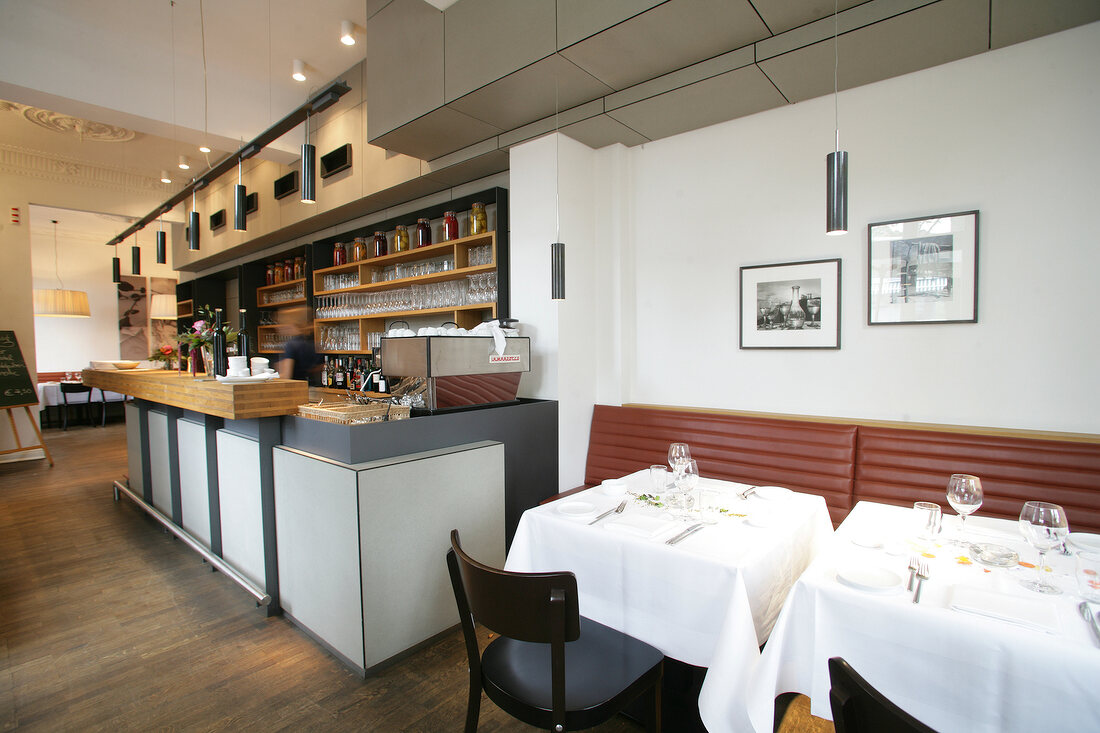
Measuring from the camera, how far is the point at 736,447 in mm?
3014

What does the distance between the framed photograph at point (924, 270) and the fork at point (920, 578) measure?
160 cm

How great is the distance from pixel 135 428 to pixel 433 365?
12.5 ft

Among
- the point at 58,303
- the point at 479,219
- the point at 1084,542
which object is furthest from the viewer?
the point at 58,303

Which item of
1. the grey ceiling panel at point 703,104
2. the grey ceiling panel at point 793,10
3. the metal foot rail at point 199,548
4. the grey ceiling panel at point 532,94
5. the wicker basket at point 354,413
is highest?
the grey ceiling panel at point 532,94

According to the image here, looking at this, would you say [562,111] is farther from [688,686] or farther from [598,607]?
[688,686]

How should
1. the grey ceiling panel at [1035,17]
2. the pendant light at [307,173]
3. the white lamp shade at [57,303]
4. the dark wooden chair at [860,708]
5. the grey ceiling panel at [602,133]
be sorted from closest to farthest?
the dark wooden chair at [860,708] < the grey ceiling panel at [1035,17] < the pendant light at [307,173] < the grey ceiling panel at [602,133] < the white lamp shade at [57,303]

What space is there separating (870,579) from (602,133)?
2.97 meters

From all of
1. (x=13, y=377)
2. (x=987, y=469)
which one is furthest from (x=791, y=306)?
(x=13, y=377)

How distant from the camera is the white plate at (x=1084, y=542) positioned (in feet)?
4.94

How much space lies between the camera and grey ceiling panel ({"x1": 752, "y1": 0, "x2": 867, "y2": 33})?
7.34 ft

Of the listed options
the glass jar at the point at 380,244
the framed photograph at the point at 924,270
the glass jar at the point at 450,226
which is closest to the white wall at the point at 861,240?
the framed photograph at the point at 924,270

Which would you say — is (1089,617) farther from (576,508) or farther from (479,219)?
(479,219)

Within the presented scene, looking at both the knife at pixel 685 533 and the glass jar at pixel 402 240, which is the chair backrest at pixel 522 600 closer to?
the knife at pixel 685 533

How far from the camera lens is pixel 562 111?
3.29 metres
